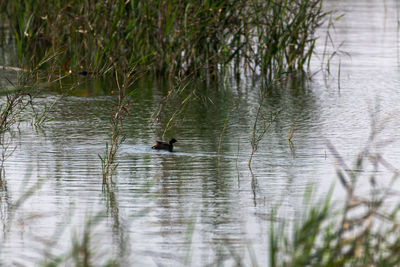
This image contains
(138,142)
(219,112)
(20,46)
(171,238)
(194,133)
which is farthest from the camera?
(20,46)

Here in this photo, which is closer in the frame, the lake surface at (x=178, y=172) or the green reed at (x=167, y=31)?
the lake surface at (x=178, y=172)

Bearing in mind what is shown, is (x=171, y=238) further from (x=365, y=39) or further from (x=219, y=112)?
(x=365, y=39)

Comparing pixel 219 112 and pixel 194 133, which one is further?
pixel 219 112

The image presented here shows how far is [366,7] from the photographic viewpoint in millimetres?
20219

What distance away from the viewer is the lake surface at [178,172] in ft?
14.8

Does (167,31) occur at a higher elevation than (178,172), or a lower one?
higher

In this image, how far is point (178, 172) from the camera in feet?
20.4

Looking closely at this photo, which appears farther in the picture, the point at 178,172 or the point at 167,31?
the point at 167,31

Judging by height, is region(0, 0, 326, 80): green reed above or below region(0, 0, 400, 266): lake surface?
above

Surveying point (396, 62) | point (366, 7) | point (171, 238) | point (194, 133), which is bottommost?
point (171, 238)

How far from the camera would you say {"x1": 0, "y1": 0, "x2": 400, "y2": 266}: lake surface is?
4.50 m

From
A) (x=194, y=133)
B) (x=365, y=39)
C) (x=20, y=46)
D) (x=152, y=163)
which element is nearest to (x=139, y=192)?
(x=152, y=163)

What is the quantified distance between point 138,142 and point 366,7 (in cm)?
1393

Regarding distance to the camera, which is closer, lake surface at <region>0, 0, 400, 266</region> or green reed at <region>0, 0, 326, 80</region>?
lake surface at <region>0, 0, 400, 266</region>
